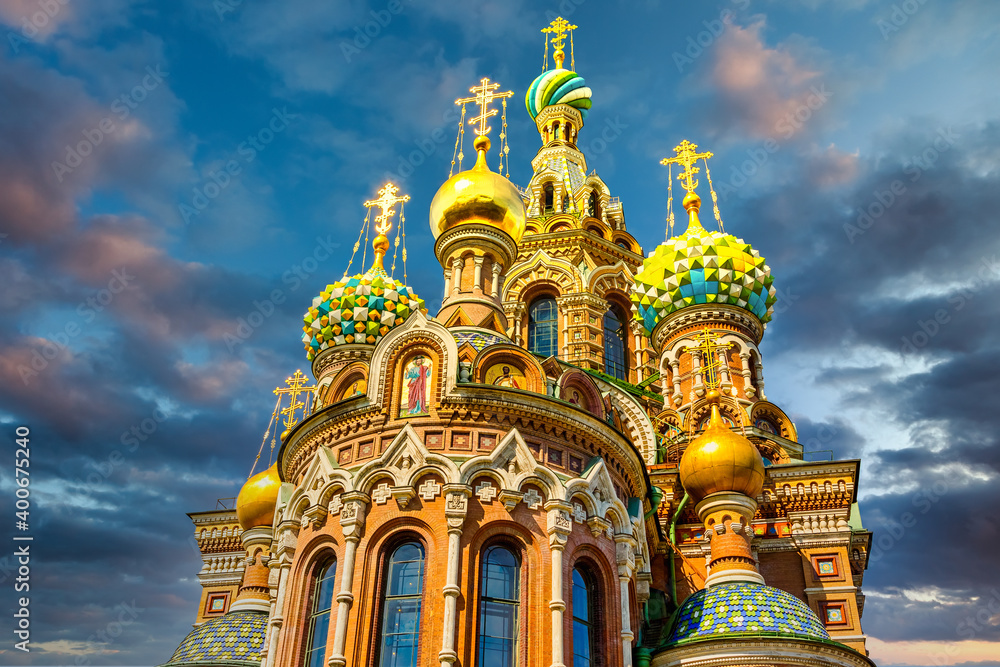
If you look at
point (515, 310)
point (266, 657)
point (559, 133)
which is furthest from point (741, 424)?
point (559, 133)

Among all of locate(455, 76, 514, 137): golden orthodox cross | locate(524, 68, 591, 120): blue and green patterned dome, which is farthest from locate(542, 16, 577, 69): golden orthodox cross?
locate(455, 76, 514, 137): golden orthodox cross

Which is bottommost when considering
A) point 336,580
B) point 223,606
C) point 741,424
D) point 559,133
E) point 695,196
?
point 336,580

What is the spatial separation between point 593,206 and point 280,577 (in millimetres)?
15153

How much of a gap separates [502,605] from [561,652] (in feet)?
2.70

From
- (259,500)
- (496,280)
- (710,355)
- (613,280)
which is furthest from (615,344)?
(259,500)

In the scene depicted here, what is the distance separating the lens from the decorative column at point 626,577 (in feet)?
34.9

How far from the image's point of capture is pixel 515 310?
68.5 feet

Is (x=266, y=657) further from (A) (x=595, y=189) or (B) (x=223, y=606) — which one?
(A) (x=595, y=189)

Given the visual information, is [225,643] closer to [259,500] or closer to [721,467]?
[259,500]

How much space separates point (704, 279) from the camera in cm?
1941

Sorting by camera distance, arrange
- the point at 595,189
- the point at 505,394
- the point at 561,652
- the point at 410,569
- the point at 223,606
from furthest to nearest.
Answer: the point at 595,189
the point at 223,606
the point at 505,394
the point at 410,569
the point at 561,652

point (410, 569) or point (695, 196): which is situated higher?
point (695, 196)

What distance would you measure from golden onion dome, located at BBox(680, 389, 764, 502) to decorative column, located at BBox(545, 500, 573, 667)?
364 cm

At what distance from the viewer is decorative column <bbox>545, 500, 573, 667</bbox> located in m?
9.70
